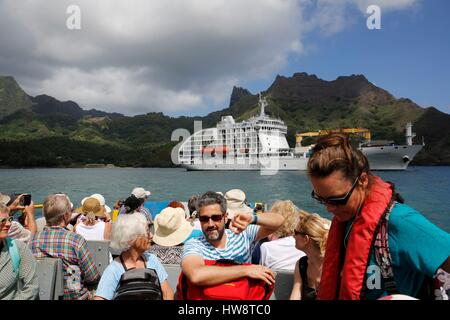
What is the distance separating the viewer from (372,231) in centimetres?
123

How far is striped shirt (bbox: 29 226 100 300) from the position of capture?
2574mm

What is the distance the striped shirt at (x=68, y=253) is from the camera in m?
2.57

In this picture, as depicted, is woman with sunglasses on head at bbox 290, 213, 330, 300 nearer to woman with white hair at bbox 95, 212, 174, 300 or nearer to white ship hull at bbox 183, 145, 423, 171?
woman with white hair at bbox 95, 212, 174, 300

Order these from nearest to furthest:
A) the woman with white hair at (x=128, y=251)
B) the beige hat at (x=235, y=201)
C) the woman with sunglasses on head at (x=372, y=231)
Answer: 1. the woman with sunglasses on head at (x=372, y=231)
2. the woman with white hair at (x=128, y=251)
3. the beige hat at (x=235, y=201)

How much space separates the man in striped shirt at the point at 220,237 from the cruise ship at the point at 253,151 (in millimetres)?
60800

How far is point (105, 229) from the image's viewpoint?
4.12 meters

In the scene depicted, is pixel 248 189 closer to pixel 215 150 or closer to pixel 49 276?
pixel 49 276

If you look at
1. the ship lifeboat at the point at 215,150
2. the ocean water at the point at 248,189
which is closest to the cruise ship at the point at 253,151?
the ship lifeboat at the point at 215,150

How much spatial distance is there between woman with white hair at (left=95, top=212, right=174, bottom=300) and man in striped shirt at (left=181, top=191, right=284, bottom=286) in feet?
1.03

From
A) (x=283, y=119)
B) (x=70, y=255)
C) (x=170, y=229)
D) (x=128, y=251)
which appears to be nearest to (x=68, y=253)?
(x=70, y=255)

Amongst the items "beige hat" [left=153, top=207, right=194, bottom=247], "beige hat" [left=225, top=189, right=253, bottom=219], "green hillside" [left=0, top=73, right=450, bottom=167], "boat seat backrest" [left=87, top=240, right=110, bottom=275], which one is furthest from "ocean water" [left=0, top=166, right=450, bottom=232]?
"green hillside" [left=0, top=73, right=450, bottom=167]

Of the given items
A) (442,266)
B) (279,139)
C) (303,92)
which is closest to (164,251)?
(442,266)

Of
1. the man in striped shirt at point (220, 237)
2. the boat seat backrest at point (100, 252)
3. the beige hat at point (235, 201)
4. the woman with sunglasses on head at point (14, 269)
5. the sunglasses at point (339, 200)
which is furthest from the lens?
the beige hat at point (235, 201)

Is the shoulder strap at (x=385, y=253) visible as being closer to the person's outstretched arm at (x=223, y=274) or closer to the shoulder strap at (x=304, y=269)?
the person's outstretched arm at (x=223, y=274)
